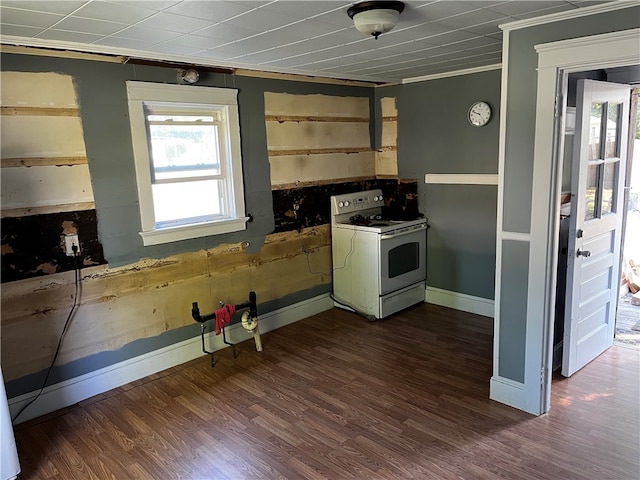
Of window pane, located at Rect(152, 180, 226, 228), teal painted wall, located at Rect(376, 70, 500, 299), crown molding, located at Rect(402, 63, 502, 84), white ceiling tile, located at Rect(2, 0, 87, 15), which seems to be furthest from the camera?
teal painted wall, located at Rect(376, 70, 500, 299)

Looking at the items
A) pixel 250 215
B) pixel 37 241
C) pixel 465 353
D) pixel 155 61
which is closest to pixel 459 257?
pixel 465 353

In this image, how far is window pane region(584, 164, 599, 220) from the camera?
311 centimetres

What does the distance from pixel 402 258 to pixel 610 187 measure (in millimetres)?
1855

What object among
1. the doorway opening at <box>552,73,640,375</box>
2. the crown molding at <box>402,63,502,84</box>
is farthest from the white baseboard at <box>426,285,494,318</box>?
the crown molding at <box>402,63,502,84</box>

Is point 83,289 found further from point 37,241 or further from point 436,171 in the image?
point 436,171

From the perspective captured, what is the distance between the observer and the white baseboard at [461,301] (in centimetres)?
442

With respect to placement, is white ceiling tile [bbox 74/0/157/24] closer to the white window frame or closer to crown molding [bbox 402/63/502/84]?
the white window frame

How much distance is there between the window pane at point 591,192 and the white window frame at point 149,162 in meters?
2.56

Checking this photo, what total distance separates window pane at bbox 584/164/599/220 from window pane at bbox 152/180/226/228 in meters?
2.73

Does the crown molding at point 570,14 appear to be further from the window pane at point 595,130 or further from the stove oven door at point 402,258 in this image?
the stove oven door at point 402,258

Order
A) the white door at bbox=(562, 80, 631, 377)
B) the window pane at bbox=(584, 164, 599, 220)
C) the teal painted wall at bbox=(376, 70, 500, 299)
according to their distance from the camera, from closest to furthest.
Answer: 1. the white door at bbox=(562, 80, 631, 377)
2. the window pane at bbox=(584, 164, 599, 220)
3. the teal painted wall at bbox=(376, 70, 500, 299)

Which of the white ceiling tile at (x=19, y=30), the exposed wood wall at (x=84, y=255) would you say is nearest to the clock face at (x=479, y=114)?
the exposed wood wall at (x=84, y=255)

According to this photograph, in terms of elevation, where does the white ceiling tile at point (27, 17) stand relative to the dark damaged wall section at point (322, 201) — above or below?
above

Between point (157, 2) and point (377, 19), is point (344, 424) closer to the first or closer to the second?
point (377, 19)
